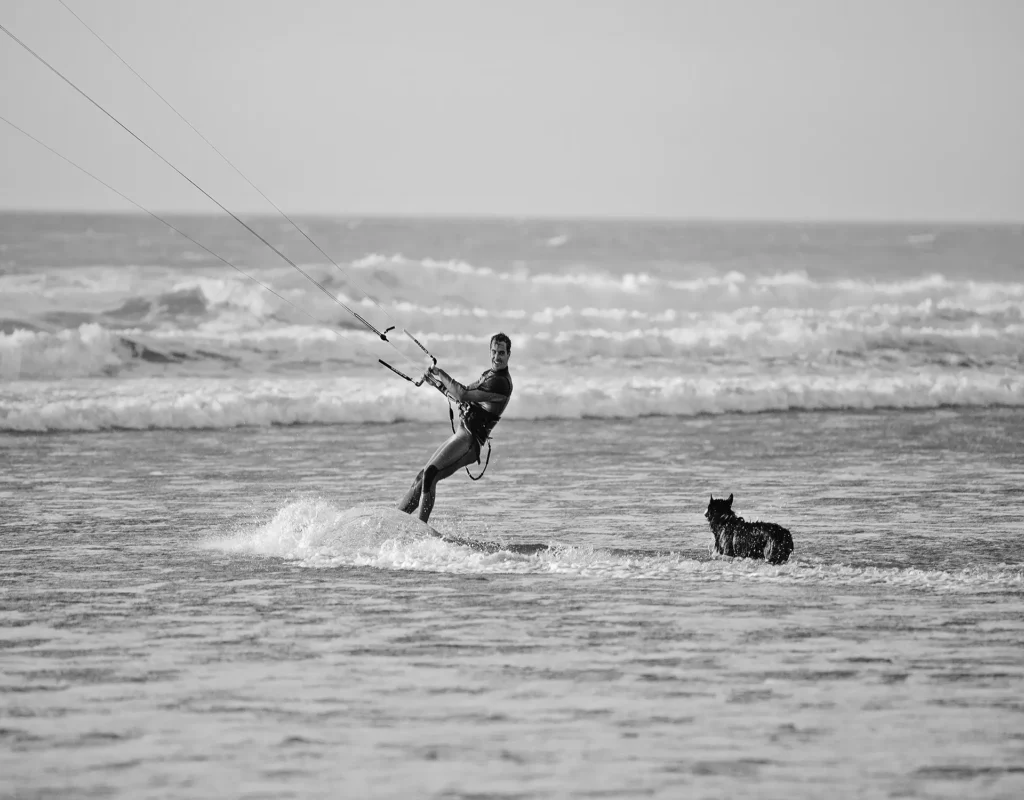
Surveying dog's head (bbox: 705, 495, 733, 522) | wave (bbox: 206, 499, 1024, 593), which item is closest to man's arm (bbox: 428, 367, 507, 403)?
wave (bbox: 206, 499, 1024, 593)

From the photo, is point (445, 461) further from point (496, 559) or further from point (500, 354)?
point (496, 559)

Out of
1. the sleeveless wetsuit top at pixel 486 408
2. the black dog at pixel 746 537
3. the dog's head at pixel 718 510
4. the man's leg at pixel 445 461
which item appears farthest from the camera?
the man's leg at pixel 445 461

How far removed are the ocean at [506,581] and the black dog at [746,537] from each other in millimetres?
129

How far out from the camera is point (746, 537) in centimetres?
1003

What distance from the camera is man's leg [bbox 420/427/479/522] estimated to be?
11.1 m

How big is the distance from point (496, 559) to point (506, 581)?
63 cm

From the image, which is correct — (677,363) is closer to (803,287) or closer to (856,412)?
(856,412)

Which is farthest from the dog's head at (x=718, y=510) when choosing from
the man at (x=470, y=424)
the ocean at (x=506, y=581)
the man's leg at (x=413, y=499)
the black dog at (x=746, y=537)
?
the man's leg at (x=413, y=499)

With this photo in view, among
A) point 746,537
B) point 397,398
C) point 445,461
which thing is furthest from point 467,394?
point 397,398

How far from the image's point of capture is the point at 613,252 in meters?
61.4

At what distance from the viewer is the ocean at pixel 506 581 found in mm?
6105

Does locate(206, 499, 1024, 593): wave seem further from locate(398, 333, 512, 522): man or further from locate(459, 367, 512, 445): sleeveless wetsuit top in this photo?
locate(459, 367, 512, 445): sleeveless wetsuit top

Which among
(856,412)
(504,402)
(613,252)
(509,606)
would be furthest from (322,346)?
(613,252)

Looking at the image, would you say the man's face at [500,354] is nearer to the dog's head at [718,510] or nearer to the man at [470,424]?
the man at [470,424]
